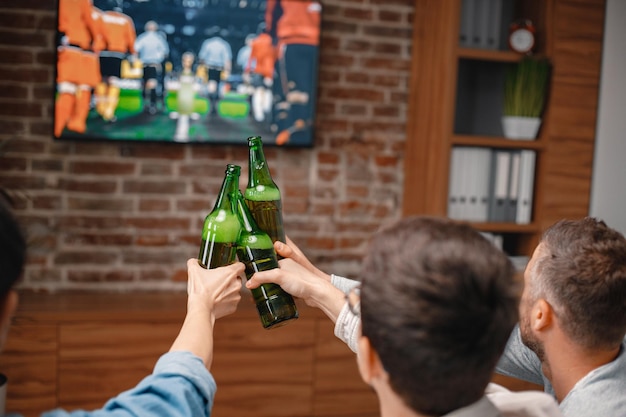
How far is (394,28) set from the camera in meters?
3.62

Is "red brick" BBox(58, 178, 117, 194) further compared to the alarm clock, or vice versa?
the alarm clock

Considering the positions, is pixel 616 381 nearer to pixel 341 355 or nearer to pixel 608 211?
pixel 341 355

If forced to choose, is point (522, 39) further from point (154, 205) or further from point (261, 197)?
point (261, 197)

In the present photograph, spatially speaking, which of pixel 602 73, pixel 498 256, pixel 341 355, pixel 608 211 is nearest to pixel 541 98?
pixel 602 73

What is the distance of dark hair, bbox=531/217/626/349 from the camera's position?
1493mm

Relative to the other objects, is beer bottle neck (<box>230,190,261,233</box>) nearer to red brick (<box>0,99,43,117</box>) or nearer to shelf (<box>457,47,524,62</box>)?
red brick (<box>0,99,43,117</box>)

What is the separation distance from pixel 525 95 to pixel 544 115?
0.15 meters

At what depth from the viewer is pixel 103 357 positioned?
9.94ft

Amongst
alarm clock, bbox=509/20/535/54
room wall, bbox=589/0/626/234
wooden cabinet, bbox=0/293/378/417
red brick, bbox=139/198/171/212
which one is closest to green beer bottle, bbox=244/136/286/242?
wooden cabinet, bbox=0/293/378/417

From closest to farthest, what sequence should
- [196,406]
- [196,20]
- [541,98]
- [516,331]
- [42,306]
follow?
[196,406] → [516,331] → [42,306] → [196,20] → [541,98]

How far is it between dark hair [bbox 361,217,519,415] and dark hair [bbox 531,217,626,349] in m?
0.56

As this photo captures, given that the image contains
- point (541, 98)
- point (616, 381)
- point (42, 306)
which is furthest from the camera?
point (541, 98)

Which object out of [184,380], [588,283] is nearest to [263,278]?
[184,380]

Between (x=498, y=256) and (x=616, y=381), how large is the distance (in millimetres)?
688
